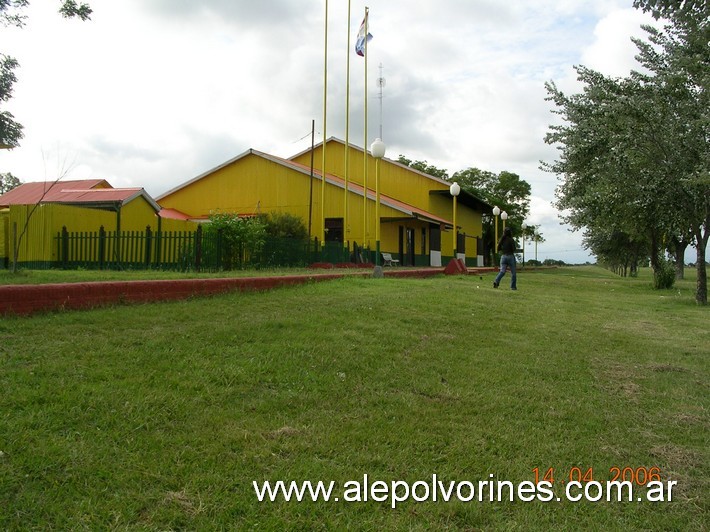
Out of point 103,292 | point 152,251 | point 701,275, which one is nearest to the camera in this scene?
point 103,292

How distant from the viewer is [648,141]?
15422 mm

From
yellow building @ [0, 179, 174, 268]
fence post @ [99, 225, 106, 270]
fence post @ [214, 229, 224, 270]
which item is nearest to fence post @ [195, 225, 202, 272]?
fence post @ [214, 229, 224, 270]

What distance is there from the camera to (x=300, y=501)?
302 centimetres

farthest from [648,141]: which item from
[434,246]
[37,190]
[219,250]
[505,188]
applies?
[505,188]

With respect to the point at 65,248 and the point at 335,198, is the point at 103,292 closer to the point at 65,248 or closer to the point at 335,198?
the point at 65,248

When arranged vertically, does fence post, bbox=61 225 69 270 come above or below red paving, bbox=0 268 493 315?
above

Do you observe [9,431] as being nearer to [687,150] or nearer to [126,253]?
[126,253]

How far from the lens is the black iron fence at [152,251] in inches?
538

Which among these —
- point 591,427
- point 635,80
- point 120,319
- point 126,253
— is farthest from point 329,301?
point 635,80

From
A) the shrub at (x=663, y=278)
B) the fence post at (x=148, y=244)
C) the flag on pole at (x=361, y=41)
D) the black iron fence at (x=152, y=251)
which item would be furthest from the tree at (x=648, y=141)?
the fence post at (x=148, y=244)

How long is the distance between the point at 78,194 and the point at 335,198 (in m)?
11.8

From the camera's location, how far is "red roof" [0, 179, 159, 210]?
724 inches

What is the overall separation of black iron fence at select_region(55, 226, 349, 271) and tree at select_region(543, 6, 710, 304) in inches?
408

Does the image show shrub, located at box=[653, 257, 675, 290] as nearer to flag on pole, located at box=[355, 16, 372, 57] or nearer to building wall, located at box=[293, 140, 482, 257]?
building wall, located at box=[293, 140, 482, 257]
